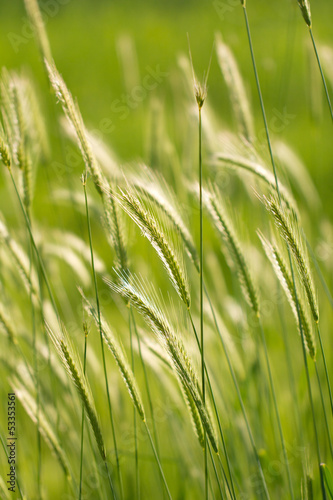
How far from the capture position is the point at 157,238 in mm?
575

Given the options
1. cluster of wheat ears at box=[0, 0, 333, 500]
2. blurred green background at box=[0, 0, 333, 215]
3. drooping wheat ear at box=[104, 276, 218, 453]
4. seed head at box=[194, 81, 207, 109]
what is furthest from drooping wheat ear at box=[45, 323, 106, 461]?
blurred green background at box=[0, 0, 333, 215]

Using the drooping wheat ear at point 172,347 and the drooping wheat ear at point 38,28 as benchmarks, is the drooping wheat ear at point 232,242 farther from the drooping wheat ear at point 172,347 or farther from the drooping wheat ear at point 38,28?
the drooping wheat ear at point 38,28

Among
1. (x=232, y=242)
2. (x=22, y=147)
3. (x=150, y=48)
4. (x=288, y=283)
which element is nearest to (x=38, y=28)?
(x=22, y=147)

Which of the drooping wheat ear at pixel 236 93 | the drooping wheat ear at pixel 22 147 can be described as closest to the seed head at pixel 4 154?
the drooping wheat ear at pixel 22 147

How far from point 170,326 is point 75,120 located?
0.98 ft

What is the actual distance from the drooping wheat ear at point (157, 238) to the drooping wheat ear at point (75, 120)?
9 cm

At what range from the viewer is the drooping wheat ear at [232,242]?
75cm

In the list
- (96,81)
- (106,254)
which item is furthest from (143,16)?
(106,254)

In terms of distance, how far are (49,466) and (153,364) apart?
2.27 feet

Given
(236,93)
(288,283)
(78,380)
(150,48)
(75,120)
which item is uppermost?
(150,48)

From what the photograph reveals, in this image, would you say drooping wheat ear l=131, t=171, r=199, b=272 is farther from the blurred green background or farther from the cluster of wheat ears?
the blurred green background

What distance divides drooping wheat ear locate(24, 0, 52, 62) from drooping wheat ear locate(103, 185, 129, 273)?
32 cm

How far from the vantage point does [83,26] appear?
18.3ft

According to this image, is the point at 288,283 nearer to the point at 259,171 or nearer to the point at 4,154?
the point at 259,171
